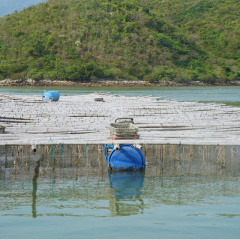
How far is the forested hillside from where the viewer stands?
229 ft

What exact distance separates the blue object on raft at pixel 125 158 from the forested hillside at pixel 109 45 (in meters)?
55.2

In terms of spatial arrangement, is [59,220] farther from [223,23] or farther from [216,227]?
[223,23]

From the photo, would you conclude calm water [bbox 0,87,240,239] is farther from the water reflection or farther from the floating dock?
the floating dock

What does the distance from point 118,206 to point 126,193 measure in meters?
1.05

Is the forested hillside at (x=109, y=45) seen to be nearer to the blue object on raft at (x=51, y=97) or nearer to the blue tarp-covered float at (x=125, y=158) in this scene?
the blue object on raft at (x=51, y=97)

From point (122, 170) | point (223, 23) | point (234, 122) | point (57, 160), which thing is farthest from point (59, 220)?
point (223, 23)

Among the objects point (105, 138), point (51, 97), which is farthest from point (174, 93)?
point (105, 138)

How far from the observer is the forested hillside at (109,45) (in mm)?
69938

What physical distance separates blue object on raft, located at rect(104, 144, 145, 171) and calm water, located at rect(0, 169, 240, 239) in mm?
192

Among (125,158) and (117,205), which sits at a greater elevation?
(125,158)

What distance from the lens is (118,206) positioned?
31.4 ft

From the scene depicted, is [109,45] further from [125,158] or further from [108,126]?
[125,158]

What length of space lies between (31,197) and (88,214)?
1622 millimetres

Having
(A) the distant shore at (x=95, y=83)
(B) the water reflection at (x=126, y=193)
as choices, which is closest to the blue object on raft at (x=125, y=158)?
(B) the water reflection at (x=126, y=193)
